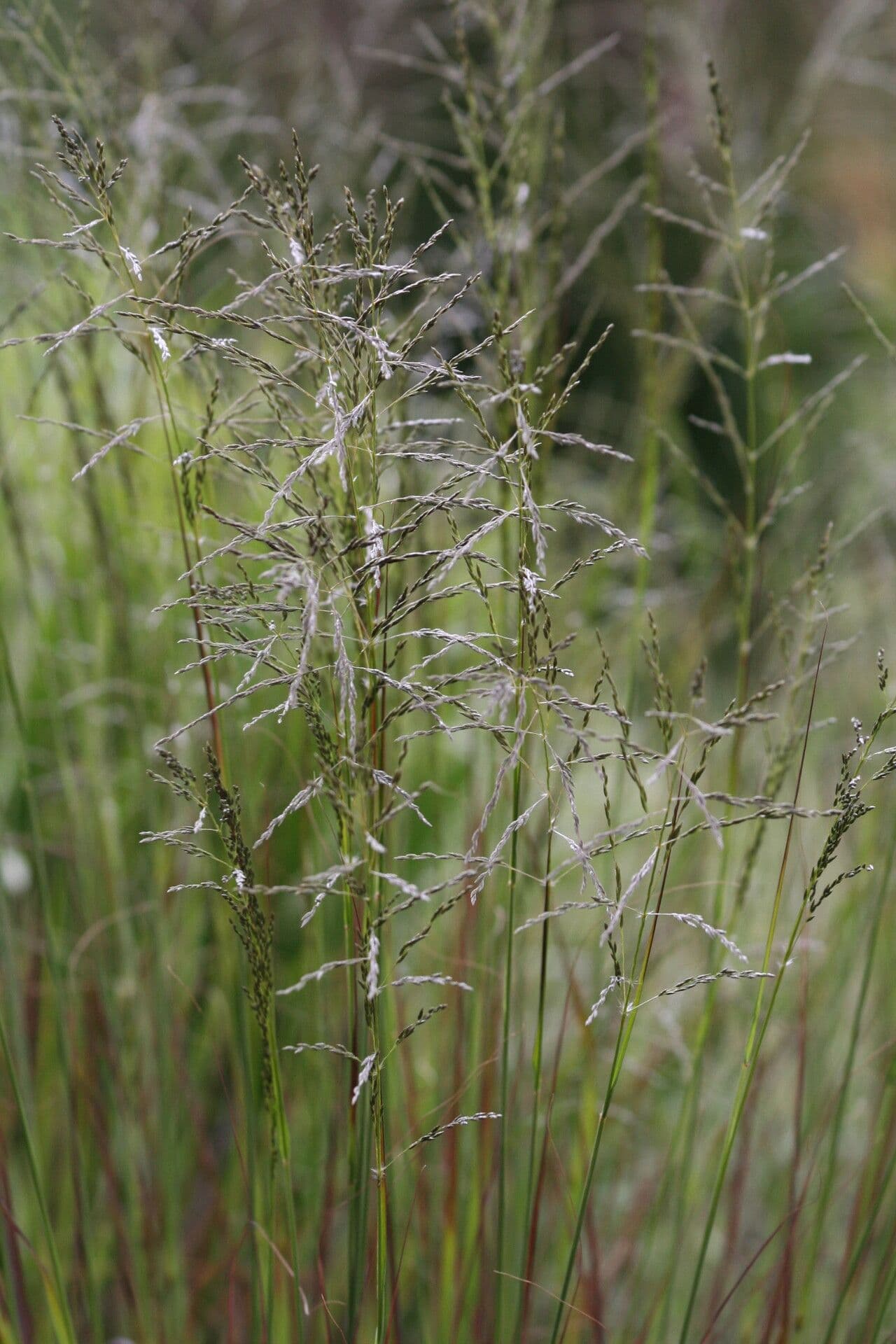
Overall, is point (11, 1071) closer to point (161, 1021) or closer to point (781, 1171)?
point (161, 1021)

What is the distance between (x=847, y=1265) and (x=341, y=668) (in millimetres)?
730

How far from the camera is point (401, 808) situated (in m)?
0.53

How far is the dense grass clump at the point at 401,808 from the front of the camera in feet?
1.86

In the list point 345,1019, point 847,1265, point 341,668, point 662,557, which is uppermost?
point 662,557

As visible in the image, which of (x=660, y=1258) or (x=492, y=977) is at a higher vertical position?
(x=492, y=977)

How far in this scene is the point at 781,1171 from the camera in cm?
134

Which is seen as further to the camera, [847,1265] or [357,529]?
[847,1265]

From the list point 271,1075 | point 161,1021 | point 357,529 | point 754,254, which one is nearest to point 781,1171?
point 161,1021

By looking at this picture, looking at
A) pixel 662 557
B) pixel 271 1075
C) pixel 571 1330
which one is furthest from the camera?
pixel 662 557

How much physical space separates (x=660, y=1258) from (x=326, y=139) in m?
1.78

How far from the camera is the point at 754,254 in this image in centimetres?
405

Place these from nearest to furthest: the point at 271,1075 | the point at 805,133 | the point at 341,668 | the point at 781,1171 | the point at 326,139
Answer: the point at 341,668, the point at 271,1075, the point at 805,133, the point at 781,1171, the point at 326,139

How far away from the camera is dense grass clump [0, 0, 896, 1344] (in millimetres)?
566

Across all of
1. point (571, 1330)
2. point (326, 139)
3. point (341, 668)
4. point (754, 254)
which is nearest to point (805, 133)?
→ point (341, 668)
